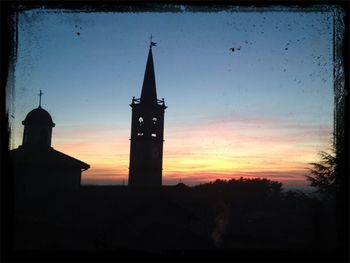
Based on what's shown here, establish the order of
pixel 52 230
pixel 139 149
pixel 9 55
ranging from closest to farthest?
pixel 9 55 → pixel 52 230 → pixel 139 149

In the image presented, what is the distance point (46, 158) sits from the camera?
25094 millimetres

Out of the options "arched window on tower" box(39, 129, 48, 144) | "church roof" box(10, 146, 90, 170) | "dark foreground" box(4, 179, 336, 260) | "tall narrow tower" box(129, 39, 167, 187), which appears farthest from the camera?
"tall narrow tower" box(129, 39, 167, 187)

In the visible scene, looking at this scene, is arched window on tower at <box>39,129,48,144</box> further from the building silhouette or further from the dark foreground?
the dark foreground

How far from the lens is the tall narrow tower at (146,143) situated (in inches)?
1265

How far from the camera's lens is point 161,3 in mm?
3197

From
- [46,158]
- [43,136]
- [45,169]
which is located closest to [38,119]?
[43,136]

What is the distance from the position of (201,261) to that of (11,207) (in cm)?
183

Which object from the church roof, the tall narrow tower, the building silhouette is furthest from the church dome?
the tall narrow tower

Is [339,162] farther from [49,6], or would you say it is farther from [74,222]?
[74,222]

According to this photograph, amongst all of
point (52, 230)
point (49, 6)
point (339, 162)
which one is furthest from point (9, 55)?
point (52, 230)

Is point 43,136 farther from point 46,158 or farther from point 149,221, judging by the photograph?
point 149,221

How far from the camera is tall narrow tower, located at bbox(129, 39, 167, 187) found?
32125 millimetres

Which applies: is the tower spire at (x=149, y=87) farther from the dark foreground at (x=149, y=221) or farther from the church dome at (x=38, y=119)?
the dark foreground at (x=149, y=221)

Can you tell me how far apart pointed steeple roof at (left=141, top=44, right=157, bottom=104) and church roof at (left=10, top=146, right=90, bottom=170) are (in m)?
9.81
